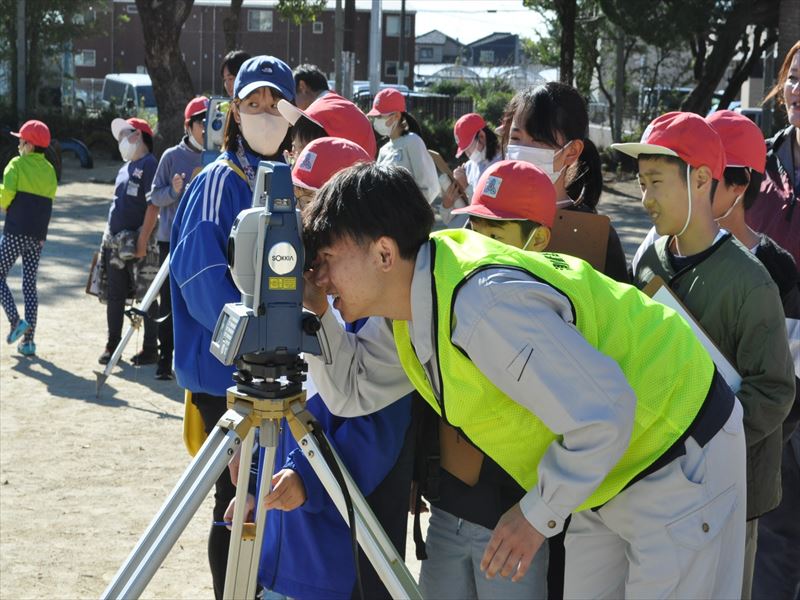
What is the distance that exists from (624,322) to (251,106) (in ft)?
6.24

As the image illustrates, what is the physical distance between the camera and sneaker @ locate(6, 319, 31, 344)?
8.72 meters

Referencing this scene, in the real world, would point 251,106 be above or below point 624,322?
above

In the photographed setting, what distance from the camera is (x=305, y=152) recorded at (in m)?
3.22

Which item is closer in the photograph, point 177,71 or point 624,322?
point 624,322

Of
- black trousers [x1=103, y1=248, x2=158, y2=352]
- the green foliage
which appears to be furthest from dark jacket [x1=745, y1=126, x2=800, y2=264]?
the green foliage

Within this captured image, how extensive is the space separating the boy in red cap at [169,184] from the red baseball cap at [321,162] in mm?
4716

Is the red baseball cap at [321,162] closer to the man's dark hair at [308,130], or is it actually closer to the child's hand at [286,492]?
the man's dark hair at [308,130]

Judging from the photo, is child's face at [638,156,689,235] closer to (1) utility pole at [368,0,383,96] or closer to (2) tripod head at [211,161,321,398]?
(2) tripod head at [211,161,321,398]

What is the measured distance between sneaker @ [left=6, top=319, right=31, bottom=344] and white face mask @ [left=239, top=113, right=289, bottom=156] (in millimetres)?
5525

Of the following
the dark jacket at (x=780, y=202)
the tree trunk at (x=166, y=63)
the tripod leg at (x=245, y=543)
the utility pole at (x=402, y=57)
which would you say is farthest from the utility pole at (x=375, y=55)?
the utility pole at (x=402, y=57)

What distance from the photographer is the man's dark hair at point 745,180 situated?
3410 millimetres

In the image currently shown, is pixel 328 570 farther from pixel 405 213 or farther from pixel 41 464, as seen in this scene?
pixel 41 464

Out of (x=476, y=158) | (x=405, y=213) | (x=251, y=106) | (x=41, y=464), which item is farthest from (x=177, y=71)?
(x=405, y=213)

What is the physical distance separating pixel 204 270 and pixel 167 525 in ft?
3.78
